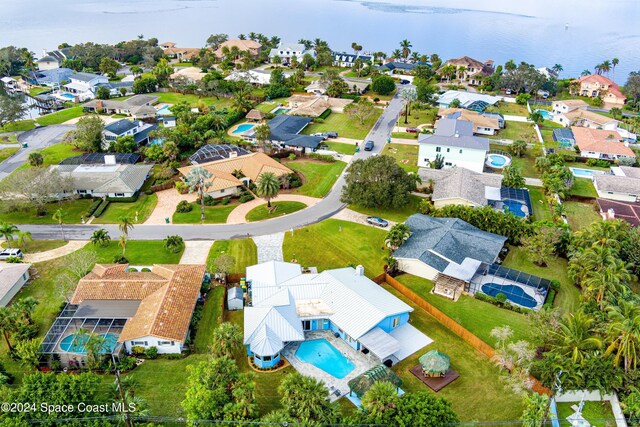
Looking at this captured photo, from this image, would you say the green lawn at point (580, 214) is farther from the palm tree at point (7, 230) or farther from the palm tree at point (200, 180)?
the palm tree at point (7, 230)

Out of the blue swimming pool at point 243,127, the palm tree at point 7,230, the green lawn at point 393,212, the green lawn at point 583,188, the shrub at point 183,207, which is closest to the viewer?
the palm tree at point 7,230

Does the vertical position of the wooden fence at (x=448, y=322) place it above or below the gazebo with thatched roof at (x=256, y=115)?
below

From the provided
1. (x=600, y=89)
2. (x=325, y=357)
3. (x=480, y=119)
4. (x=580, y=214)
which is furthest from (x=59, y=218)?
(x=600, y=89)

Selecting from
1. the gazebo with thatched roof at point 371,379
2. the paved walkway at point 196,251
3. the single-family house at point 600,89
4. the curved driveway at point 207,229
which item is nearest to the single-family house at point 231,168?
the curved driveway at point 207,229

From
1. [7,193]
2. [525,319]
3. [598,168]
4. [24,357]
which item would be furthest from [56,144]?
[598,168]

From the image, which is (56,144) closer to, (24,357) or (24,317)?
(24,317)

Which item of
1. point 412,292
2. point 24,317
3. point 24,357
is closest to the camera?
point 24,357

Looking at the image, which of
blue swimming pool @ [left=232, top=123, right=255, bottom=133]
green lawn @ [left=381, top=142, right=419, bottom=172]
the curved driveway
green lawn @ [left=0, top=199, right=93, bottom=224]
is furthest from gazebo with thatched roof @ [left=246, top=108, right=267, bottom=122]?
green lawn @ [left=0, top=199, right=93, bottom=224]

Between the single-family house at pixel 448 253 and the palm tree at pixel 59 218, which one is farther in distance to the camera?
the palm tree at pixel 59 218
